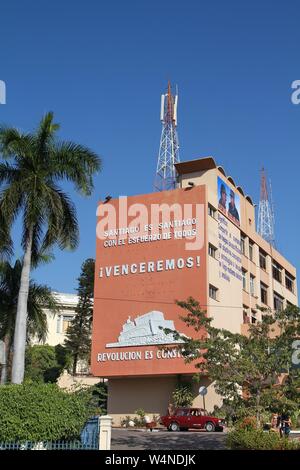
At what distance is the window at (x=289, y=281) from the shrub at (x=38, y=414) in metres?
46.7

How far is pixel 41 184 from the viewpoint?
26516 mm

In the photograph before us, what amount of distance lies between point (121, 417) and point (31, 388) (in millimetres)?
26762

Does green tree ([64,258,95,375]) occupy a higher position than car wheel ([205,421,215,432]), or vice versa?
green tree ([64,258,95,375])

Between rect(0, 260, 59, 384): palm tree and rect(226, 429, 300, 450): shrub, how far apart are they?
1458 cm

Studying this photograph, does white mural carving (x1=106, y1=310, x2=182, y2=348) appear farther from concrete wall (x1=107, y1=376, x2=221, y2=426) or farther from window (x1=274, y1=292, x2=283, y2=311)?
window (x1=274, y1=292, x2=283, y2=311)

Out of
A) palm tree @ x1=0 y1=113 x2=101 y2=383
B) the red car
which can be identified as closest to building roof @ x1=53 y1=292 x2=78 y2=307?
the red car

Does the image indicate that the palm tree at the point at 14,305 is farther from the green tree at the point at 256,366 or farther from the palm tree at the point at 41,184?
the green tree at the point at 256,366

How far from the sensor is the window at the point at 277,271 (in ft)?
199

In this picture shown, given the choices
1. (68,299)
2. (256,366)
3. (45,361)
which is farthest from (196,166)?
(68,299)

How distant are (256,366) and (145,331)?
22640 millimetres

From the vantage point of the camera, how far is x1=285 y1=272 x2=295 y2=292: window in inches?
2547

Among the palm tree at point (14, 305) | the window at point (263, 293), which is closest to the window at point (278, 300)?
the window at point (263, 293)
